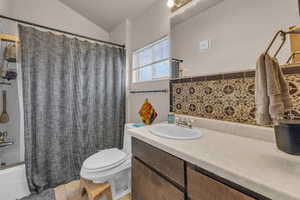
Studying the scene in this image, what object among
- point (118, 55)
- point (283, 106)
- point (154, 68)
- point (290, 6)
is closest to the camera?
point (283, 106)

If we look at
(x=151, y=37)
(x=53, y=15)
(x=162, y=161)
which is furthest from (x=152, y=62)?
(x=53, y=15)

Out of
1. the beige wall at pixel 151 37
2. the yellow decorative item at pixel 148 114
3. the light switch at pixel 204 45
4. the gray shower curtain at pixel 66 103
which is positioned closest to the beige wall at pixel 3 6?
the gray shower curtain at pixel 66 103

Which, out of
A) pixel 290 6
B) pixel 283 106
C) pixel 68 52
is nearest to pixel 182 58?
pixel 290 6

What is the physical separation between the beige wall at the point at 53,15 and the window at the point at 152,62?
102 centimetres

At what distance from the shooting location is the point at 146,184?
838 millimetres

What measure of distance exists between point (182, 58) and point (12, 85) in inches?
80.6

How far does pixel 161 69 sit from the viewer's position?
1613 mm

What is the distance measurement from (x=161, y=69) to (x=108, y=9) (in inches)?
50.3

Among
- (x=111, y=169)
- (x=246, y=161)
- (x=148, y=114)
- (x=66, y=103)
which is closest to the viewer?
(x=246, y=161)

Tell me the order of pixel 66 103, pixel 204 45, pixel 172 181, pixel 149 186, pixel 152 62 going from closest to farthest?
pixel 172 181 < pixel 149 186 < pixel 204 45 < pixel 66 103 < pixel 152 62

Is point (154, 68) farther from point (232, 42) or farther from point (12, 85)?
point (12, 85)

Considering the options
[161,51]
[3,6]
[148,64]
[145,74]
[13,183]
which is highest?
[3,6]

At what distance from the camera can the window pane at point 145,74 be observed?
5.93ft

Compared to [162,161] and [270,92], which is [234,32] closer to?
[270,92]
